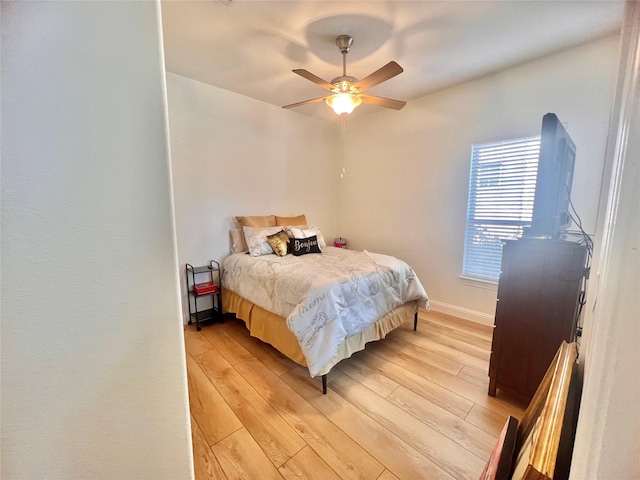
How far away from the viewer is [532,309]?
1564 mm

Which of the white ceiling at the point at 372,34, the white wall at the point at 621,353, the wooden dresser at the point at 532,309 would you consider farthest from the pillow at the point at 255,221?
the white wall at the point at 621,353

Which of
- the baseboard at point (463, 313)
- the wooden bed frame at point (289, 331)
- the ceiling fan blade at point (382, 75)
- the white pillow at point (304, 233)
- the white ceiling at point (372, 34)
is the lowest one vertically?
the baseboard at point (463, 313)

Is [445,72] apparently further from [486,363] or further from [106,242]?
[106,242]

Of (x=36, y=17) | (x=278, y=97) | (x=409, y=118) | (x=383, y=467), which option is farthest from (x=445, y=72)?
(x=383, y=467)

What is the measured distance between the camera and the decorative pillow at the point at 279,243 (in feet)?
9.34

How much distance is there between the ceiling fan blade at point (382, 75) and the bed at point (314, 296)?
1.53 m

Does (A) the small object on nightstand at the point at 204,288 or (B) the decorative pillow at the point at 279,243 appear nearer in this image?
(A) the small object on nightstand at the point at 204,288

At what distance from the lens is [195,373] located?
1.99 m

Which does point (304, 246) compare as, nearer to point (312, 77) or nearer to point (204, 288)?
point (204, 288)

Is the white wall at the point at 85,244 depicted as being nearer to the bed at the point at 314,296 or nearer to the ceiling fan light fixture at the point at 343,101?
the bed at the point at 314,296

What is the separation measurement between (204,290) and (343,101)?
7.78ft

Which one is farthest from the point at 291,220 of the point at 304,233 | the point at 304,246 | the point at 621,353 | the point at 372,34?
the point at 621,353

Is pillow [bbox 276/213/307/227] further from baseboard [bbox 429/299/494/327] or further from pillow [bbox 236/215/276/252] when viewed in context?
baseboard [bbox 429/299/494/327]

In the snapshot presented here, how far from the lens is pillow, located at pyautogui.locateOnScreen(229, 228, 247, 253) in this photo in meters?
3.12
